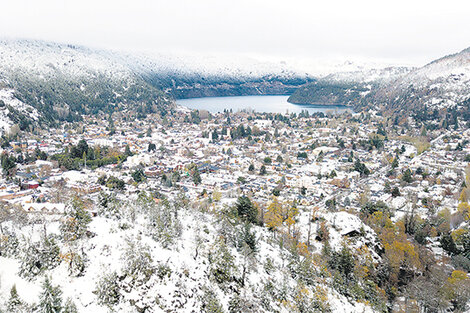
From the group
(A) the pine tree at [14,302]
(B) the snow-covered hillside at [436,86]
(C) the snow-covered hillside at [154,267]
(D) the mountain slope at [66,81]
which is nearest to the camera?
(A) the pine tree at [14,302]

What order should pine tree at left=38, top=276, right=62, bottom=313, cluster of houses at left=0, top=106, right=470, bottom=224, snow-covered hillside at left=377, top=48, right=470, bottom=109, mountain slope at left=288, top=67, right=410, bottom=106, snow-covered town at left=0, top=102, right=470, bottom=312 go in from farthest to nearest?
mountain slope at left=288, top=67, right=410, bottom=106
snow-covered hillside at left=377, top=48, right=470, bottom=109
cluster of houses at left=0, top=106, right=470, bottom=224
snow-covered town at left=0, top=102, right=470, bottom=312
pine tree at left=38, top=276, right=62, bottom=313

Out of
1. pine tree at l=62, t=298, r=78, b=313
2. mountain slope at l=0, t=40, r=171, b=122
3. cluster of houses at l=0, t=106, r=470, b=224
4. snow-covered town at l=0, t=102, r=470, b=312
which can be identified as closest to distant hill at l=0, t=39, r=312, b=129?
mountain slope at l=0, t=40, r=171, b=122

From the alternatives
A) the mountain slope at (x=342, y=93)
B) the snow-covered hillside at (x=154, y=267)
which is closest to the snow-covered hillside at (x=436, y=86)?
the mountain slope at (x=342, y=93)

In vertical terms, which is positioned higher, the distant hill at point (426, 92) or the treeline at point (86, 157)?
the distant hill at point (426, 92)

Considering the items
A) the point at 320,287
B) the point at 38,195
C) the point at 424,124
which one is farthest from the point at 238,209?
the point at 424,124

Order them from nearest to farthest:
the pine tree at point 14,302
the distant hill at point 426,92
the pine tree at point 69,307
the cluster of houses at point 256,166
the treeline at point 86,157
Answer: the pine tree at point 14,302, the pine tree at point 69,307, the cluster of houses at point 256,166, the treeline at point 86,157, the distant hill at point 426,92

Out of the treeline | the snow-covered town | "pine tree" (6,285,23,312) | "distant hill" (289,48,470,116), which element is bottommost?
the treeline

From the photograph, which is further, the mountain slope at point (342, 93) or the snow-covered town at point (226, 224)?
the mountain slope at point (342, 93)

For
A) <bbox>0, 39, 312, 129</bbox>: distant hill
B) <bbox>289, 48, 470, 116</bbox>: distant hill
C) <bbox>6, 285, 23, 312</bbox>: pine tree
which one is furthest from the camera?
<bbox>289, 48, 470, 116</bbox>: distant hill

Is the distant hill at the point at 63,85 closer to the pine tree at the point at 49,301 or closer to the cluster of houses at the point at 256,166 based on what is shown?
the cluster of houses at the point at 256,166

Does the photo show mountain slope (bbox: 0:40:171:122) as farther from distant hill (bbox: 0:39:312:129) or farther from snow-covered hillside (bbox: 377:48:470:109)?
snow-covered hillside (bbox: 377:48:470:109)

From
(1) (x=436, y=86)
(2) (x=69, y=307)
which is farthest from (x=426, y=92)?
(2) (x=69, y=307)
